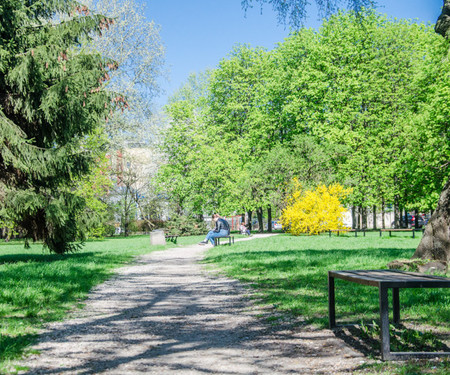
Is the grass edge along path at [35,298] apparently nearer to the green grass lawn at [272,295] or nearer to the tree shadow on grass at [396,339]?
the green grass lawn at [272,295]

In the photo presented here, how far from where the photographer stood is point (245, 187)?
3653 cm

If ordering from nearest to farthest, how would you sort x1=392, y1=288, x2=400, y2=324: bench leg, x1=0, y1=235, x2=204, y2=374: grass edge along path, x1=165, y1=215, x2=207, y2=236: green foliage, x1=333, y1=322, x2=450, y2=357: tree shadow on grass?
x1=333, y1=322, x2=450, y2=357: tree shadow on grass < x1=0, y1=235, x2=204, y2=374: grass edge along path < x1=392, y1=288, x2=400, y2=324: bench leg < x1=165, y1=215, x2=207, y2=236: green foliage

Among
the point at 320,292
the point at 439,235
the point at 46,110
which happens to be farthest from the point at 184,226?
the point at 320,292

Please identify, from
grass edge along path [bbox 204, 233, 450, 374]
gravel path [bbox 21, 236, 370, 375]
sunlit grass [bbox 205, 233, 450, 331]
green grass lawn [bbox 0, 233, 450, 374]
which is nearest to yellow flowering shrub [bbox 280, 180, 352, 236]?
sunlit grass [bbox 205, 233, 450, 331]

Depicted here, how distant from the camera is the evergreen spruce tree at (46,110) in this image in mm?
12055

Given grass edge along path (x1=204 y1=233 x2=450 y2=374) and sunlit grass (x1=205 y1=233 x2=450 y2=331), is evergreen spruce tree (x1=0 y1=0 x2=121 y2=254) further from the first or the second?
grass edge along path (x1=204 y1=233 x2=450 y2=374)

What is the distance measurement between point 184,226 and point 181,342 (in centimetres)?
3065

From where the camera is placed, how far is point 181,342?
15.7 ft

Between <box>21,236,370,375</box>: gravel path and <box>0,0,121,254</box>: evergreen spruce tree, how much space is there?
5.88 metres

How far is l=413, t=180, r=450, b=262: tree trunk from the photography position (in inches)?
356

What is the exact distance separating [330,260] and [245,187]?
25.2m

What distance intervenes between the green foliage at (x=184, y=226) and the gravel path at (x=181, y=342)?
27.4 m

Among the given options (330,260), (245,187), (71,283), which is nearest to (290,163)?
(245,187)

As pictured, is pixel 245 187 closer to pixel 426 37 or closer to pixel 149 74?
pixel 149 74
